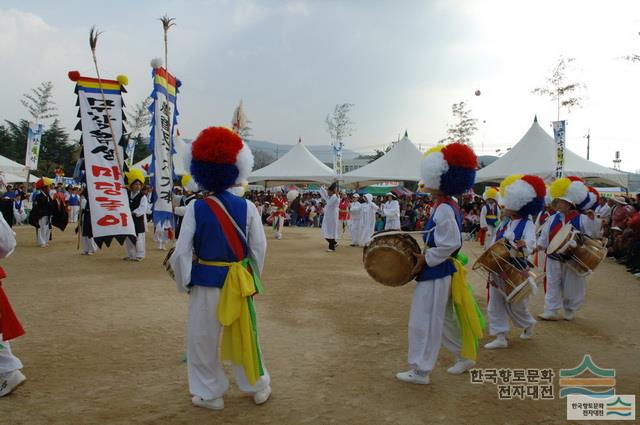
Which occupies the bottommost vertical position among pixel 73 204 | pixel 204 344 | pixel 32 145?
pixel 204 344

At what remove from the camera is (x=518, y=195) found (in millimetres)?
5039

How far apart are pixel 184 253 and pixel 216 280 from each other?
308 mm

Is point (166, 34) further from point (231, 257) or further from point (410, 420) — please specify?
point (410, 420)

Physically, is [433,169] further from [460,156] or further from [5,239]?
[5,239]

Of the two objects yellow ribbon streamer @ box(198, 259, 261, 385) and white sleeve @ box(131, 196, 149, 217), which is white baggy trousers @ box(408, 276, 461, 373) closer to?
yellow ribbon streamer @ box(198, 259, 261, 385)

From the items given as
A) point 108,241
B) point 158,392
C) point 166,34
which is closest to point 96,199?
point 108,241

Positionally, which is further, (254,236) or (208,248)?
(254,236)

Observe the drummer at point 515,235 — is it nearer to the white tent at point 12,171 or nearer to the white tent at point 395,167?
the white tent at point 395,167

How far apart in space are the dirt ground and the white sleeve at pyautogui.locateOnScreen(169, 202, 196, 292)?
3.26 ft

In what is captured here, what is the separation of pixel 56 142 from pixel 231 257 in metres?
45.1

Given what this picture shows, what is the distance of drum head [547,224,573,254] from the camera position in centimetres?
572

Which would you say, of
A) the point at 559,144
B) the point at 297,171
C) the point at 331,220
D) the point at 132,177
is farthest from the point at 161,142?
the point at 297,171

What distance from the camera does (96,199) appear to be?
357 inches

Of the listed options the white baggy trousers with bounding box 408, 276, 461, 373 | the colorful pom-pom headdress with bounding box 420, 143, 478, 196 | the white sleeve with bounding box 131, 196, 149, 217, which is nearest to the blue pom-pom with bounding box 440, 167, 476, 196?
the colorful pom-pom headdress with bounding box 420, 143, 478, 196
